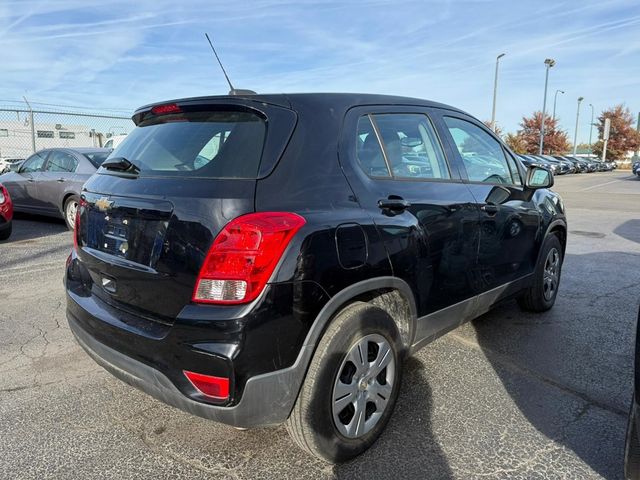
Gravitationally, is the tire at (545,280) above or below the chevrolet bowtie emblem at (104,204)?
below

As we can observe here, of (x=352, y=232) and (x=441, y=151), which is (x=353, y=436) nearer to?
(x=352, y=232)

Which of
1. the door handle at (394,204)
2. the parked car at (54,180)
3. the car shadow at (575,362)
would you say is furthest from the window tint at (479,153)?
the parked car at (54,180)

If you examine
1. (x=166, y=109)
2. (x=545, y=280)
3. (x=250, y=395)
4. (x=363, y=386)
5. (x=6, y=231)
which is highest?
(x=166, y=109)

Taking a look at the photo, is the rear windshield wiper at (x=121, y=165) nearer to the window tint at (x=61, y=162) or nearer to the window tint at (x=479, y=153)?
the window tint at (x=479, y=153)

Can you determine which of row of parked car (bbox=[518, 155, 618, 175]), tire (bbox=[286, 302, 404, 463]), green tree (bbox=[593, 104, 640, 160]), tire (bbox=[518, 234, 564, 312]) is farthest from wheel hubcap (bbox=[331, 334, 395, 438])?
green tree (bbox=[593, 104, 640, 160])

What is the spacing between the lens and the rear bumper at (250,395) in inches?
78.8

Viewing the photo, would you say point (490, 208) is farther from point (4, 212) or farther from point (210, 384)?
point (4, 212)

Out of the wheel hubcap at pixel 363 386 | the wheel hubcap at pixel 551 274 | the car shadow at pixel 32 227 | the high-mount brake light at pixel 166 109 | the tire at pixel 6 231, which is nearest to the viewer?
the wheel hubcap at pixel 363 386

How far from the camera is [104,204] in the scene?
250 centimetres

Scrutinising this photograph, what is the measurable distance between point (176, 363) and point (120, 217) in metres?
0.80

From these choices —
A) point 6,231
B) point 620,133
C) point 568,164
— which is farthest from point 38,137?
point 620,133

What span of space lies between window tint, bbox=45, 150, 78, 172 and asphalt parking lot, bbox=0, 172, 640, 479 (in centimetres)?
497

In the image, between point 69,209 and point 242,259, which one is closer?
point 242,259

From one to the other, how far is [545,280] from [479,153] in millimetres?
1569
